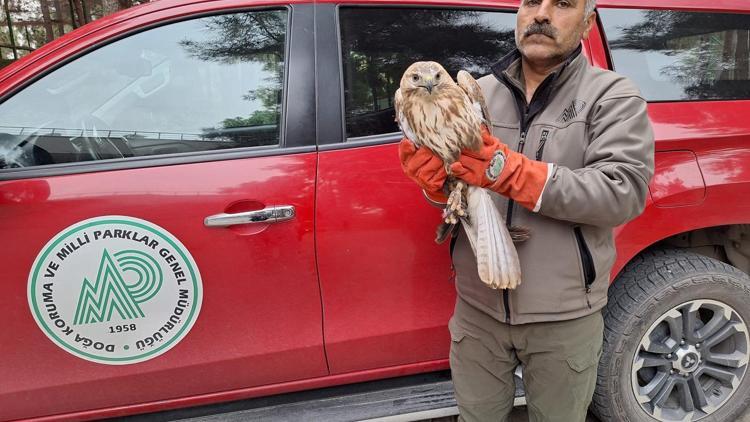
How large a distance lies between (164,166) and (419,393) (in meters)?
1.34

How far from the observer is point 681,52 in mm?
2057

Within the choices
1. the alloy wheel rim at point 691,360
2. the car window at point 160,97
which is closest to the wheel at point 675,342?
the alloy wheel rim at point 691,360

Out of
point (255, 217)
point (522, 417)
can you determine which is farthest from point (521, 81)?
point (522, 417)

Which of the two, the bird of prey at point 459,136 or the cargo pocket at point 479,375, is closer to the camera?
the bird of prey at point 459,136

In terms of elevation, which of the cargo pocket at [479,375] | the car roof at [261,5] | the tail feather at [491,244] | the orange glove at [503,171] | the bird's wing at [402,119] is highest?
the car roof at [261,5]

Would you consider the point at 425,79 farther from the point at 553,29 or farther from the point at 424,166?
the point at 553,29

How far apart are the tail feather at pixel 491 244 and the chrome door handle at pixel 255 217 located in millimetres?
686

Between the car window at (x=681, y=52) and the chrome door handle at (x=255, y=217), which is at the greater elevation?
the car window at (x=681, y=52)

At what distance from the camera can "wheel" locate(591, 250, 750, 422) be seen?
200 cm

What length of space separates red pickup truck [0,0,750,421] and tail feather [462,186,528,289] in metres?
0.48

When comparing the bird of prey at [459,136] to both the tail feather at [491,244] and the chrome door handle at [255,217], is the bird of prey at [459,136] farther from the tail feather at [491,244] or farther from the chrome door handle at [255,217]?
the chrome door handle at [255,217]

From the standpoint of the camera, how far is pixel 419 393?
2.03 m

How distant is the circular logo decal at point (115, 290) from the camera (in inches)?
65.1

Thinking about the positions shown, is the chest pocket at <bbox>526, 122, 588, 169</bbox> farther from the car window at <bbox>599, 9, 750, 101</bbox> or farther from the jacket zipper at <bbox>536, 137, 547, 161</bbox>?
the car window at <bbox>599, 9, 750, 101</bbox>
